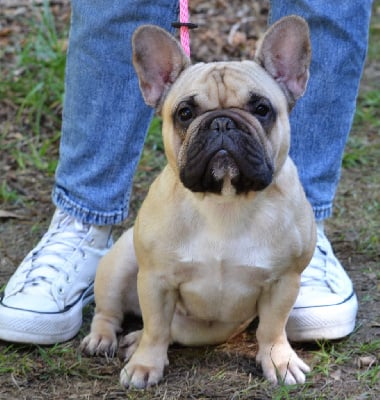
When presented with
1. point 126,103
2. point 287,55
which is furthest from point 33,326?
point 287,55

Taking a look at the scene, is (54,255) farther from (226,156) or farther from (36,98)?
(36,98)

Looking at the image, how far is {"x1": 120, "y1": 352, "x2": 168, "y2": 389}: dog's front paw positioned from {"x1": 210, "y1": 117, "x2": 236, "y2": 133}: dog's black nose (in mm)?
661

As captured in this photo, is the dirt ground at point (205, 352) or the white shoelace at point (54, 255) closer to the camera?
the dirt ground at point (205, 352)

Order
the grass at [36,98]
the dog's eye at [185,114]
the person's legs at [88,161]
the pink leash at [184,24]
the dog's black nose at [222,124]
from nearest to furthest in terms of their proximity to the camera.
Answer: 1. the dog's black nose at [222,124]
2. the dog's eye at [185,114]
3. the pink leash at [184,24]
4. the person's legs at [88,161]
5. the grass at [36,98]

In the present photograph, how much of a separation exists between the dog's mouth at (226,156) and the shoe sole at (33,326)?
710mm

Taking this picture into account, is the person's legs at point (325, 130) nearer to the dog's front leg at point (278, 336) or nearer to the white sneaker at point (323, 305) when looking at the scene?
the white sneaker at point (323, 305)

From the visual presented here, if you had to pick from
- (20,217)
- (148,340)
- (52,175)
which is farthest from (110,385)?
(52,175)

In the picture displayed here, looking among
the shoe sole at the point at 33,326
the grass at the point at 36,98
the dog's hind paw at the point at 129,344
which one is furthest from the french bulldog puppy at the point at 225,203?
the grass at the point at 36,98

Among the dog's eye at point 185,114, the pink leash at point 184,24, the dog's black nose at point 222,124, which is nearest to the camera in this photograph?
the dog's black nose at point 222,124

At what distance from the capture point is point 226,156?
2.03 m

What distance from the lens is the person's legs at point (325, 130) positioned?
2502mm

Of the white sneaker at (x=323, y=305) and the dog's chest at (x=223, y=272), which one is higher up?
the dog's chest at (x=223, y=272)

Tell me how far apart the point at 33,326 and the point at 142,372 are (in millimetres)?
406

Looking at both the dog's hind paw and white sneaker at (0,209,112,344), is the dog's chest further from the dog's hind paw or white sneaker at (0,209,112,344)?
white sneaker at (0,209,112,344)
